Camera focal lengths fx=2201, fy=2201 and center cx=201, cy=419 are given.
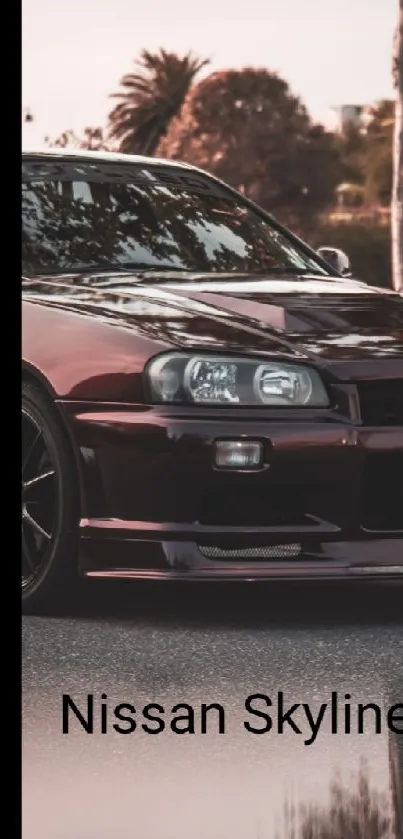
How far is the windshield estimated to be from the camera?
8055 millimetres

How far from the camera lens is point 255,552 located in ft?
23.0

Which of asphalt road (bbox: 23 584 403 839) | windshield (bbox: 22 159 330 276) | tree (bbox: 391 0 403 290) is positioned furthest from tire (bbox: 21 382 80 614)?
tree (bbox: 391 0 403 290)

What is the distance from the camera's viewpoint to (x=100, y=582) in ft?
23.2

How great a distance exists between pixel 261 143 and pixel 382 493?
132 feet

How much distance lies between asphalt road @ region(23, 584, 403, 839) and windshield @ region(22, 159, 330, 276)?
4.19 ft

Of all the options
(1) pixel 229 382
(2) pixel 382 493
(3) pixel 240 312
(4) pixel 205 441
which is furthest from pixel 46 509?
(2) pixel 382 493

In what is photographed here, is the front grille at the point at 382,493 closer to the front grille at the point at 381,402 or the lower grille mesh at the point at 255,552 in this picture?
the front grille at the point at 381,402

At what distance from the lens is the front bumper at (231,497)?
22.6ft

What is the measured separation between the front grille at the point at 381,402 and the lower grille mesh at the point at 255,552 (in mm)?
474

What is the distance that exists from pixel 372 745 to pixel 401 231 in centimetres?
1901

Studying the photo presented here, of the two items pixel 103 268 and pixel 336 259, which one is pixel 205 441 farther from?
pixel 336 259

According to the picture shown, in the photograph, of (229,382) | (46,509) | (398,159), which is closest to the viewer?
(229,382)

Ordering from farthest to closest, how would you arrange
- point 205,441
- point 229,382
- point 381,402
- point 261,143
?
point 261,143 < point 381,402 < point 229,382 < point 205,441
